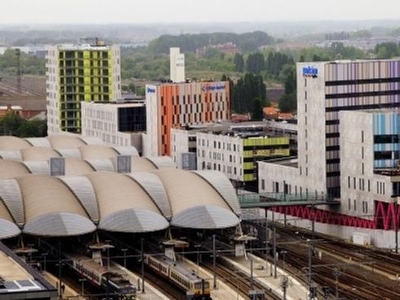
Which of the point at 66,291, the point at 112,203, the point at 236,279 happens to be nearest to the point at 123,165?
the point at 112,203

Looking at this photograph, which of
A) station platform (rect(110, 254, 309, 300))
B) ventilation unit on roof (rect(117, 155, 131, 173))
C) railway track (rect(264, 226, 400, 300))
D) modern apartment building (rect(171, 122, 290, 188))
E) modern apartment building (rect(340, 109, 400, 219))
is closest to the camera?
station platform (rect(110, 254, 309, 300))

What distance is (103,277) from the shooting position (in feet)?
161

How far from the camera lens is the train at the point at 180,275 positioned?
1895 inches

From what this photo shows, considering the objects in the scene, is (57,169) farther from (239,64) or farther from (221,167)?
(239,64)

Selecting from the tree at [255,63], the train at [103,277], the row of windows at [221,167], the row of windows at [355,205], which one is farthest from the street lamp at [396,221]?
the tree at [255,63]

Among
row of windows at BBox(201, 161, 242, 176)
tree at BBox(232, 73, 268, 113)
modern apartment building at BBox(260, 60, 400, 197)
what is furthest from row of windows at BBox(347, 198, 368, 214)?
tree at BBox(232, 73, 268, 113)

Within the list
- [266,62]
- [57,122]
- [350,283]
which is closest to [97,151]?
[350,283]

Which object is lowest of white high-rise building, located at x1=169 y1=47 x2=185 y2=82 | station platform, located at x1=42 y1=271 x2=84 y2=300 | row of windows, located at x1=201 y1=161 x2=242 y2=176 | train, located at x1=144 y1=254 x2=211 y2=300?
station platform, located at x1=42 y1=271 x2=84 y2=300

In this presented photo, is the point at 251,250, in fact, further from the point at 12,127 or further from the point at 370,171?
the point at 12,127

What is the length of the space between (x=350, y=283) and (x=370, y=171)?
1035cm

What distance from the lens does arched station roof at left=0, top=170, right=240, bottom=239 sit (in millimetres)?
54594

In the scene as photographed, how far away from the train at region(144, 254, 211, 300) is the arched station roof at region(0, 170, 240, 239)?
4.79 ft

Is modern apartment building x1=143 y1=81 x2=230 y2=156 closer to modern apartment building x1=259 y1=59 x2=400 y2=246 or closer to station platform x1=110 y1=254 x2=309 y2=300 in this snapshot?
modern apartment building x1=259 y1=59 x2=400 y2=246

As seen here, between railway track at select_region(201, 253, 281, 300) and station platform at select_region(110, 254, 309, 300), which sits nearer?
station platform at select_region(110, 254, 309, 300)
